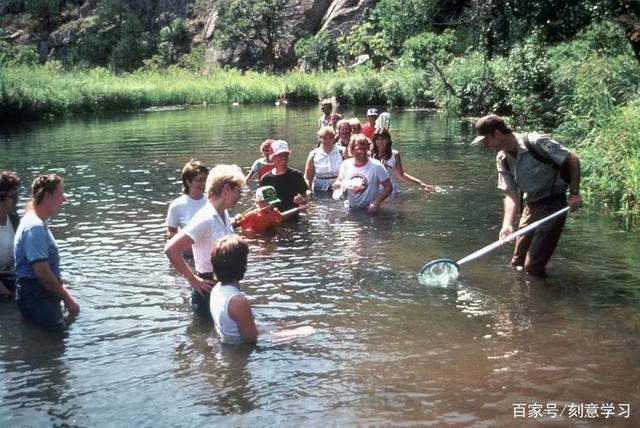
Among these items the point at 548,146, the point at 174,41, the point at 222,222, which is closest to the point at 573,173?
the point at 548,146

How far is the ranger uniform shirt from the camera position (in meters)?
7.97

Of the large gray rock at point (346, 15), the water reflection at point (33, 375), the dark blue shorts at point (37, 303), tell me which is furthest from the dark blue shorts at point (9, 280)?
the large gray rock at point (346, 15)

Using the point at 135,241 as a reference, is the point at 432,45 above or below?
above

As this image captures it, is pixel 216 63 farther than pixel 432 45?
Yes

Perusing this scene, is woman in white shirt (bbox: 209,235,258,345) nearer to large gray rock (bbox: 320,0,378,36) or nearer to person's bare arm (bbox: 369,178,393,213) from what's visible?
person's bare arm (bbox: 369,178,393,213)

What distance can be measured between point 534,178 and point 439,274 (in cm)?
159

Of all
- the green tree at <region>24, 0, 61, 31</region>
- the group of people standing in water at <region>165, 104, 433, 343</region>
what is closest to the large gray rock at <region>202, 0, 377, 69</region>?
the green tree at <region>24, 0, 61, 31</region>

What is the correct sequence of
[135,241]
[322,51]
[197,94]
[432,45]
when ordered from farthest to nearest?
[322,51] < [197,94] < [432,45] < [135,241]

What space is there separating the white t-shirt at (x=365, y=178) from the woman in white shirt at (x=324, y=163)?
102cm

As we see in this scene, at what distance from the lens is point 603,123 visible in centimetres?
1392

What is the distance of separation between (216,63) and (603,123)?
63.2 m

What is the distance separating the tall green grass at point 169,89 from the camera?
40003mm

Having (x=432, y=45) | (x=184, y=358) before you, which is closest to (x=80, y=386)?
(x=184, y=358)

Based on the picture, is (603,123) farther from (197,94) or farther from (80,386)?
(197,94)
